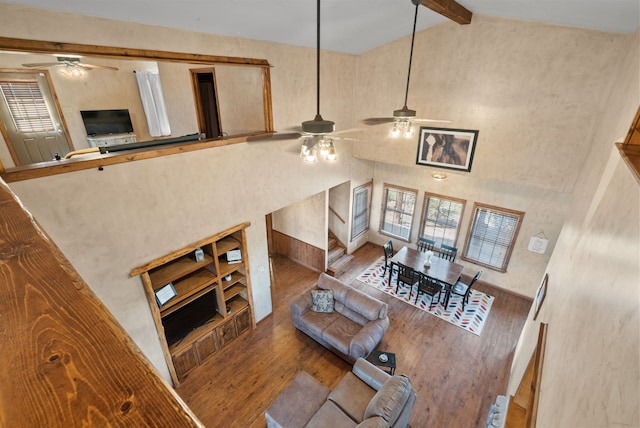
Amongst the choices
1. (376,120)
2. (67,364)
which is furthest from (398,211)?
(67,364)

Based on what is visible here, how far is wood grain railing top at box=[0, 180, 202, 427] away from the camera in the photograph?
1.47ft

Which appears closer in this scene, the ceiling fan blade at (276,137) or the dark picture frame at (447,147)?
the ceiling fan blade at (276,137)

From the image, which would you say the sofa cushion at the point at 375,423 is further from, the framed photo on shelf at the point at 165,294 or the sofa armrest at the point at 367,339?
the framed photo on shelf at the point at 165,294

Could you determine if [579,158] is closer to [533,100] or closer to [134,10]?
[533,100]

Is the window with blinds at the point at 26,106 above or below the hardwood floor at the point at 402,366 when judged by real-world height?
above

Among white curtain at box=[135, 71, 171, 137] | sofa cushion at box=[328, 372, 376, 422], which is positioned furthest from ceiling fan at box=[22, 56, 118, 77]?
sofa cushion at box=[328, 372, 376, 422]

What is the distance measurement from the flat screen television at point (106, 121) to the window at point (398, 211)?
6.87 meters

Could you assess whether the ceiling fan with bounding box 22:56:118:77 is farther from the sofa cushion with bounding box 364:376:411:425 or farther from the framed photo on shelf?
the sofa cushion with bounding box 364:376:411:425

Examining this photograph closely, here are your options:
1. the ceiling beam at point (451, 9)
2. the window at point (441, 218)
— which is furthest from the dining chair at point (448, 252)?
the ceiling beam at point (451, 9)

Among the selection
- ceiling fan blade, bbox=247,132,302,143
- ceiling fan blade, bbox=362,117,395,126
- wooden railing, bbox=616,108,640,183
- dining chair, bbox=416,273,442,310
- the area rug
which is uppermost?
wooden railing, bbox=616,108,640,183

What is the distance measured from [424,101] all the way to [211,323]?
5.54 meters

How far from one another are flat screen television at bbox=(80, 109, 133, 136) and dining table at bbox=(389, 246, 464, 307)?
7.37m

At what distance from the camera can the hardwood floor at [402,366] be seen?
13.6 feet

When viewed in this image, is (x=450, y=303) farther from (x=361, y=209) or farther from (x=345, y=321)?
(x=361, y=209)
